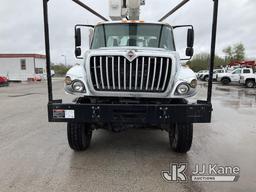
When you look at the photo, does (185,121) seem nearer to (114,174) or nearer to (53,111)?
(114,174)

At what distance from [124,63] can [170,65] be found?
2.43 ft

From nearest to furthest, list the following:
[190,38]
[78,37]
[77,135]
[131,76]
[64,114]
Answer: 1. [64,114]
2. [131,76]
3. [77,135]
4. [190,38]
5. [78,37]

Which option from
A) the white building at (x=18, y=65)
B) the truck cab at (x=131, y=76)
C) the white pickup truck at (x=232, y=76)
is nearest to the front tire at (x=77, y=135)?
the truck cab at (x=131, y=76)

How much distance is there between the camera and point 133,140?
20.2ft

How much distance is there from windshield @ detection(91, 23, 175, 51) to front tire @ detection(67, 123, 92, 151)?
162 centimetres

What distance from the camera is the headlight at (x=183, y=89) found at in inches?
183

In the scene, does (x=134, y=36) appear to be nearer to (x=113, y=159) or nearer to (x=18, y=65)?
(x=113, y=159)

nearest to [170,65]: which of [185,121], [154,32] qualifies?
[185,121]

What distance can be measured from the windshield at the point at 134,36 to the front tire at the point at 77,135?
162cm

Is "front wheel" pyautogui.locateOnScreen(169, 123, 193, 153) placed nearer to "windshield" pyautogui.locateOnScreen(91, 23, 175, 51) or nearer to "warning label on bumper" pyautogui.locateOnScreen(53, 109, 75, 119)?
"windshield" pyautogui.locateOnScreen(91, 23, 175, 51)

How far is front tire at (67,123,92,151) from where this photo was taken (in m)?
5.07

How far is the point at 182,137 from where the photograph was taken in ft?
16.6

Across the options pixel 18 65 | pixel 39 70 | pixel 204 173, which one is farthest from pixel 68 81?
pixel 39 70

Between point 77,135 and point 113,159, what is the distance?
761mm
